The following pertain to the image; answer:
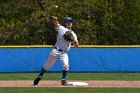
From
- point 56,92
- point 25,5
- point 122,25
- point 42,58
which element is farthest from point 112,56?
point 122,25

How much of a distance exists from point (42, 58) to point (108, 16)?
1611cm

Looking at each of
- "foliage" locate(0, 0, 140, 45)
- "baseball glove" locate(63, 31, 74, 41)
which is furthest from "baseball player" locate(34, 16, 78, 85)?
"foliage" locate(0, 0, 140, 45)

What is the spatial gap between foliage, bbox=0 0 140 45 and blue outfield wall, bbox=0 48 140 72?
36.8 feet

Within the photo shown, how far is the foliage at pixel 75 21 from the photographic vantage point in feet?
109

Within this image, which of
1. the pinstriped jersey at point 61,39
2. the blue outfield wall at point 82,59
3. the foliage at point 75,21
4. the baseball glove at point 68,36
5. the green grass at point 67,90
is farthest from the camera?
the foliage at point 75,21

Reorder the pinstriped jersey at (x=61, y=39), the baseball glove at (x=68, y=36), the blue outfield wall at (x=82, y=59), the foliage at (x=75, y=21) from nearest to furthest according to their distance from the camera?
the baseball glove at (x=68, y=36), the pinstriped jersey at (x=61, y=39), the blue outfield wall at (x=82, y=59), the foliage at (x=75, y=21)

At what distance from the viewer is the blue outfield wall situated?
2114 centimetres

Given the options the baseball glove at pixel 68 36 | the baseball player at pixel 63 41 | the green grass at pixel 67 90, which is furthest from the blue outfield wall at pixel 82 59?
the green grass at pixel 67 90

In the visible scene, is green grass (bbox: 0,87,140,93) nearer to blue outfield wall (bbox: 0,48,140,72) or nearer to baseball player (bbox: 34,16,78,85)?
baseball player (bbox: 34,16,78,85)

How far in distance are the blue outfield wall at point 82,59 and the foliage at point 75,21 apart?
11232 millimetres

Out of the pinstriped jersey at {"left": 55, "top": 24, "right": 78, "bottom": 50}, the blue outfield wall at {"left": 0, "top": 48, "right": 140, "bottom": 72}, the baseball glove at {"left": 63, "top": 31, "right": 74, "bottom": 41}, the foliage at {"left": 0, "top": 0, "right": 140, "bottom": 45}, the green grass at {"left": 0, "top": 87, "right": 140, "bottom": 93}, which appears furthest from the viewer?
the foliage at {"left": 0, "top": 0, "right": 140, "bottom": 45}

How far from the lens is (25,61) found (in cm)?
2116

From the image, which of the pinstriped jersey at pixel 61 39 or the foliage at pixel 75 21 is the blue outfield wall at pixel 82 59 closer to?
the pinstriped jersey at pixel 61 39

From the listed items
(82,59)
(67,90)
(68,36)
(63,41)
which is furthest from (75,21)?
(67,90)
